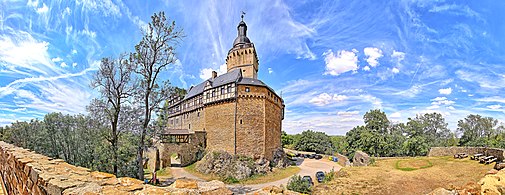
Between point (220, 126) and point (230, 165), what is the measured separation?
4714mm

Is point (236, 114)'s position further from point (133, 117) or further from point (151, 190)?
point (151, 190)

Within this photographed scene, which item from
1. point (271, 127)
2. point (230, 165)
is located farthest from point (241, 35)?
point (230, 165)

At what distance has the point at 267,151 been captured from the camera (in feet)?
90.4

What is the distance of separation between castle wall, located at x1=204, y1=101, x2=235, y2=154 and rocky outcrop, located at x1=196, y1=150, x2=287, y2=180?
968 millimetres

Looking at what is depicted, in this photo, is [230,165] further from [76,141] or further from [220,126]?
[76,141]

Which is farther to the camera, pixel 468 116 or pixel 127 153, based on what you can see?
pixel 468 116

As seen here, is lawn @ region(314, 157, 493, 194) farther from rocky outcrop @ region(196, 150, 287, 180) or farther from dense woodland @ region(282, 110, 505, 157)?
dense woodland @ region(282, 110, 505, 157)

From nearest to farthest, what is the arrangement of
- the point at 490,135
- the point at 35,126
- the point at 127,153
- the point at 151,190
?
1. the point at 151,190
2. the point at 127,153
3. the point at 35,126
4. the point at 490,135

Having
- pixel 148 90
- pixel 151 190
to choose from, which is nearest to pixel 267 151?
pixel 148 90

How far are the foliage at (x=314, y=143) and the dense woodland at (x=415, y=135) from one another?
0.45 meters

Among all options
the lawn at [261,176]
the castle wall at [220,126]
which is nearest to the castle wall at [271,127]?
the lawn at [261,176]

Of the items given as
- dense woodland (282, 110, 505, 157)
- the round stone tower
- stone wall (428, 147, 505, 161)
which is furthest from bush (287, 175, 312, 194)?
dense woodland (282, 110, 505, 157)

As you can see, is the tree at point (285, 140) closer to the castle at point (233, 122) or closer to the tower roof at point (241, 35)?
the castle at point (233, 122)

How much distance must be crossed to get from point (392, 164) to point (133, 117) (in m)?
24.7
